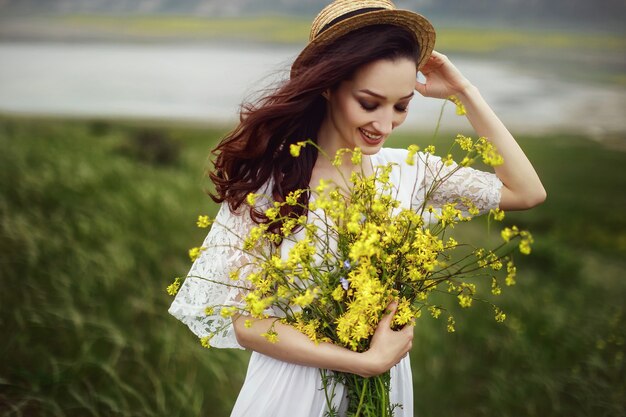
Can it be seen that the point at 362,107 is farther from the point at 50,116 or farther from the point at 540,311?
the point at 50,116

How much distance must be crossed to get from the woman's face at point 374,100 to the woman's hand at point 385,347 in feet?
1.57

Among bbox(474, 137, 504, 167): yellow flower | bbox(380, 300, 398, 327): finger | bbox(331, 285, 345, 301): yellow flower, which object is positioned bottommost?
bbox(380, 300, 398, 327): finger

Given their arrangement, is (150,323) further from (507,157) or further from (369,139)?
(507,157)

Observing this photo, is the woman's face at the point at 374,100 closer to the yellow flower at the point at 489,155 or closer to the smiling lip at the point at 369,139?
the smiling lip at the point at 369,139

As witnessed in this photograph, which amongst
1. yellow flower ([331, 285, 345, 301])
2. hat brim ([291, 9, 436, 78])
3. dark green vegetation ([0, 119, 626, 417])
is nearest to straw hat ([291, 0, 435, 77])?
hat brim ([291, 9, 436, 78])

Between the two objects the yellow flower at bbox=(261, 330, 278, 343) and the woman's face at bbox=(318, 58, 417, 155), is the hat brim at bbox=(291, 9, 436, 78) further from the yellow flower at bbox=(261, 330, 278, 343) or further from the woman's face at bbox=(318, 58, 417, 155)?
the yellow flower at bbox=(261, 330, 278, 343)

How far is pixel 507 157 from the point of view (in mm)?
1835

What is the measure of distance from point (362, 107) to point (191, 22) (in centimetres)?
801

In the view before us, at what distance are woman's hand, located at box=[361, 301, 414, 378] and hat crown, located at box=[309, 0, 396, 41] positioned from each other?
0.77m

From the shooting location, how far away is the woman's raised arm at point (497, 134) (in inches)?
71.9

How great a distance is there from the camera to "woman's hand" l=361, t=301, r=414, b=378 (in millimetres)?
1467

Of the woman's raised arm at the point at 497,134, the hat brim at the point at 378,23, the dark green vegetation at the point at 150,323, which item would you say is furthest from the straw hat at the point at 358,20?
the dark green vegetation at the point at 150,323

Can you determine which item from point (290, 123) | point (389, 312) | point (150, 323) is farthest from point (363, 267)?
point (150, 323)

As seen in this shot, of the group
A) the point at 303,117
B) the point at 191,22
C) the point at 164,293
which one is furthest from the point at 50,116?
the point at 303,117
